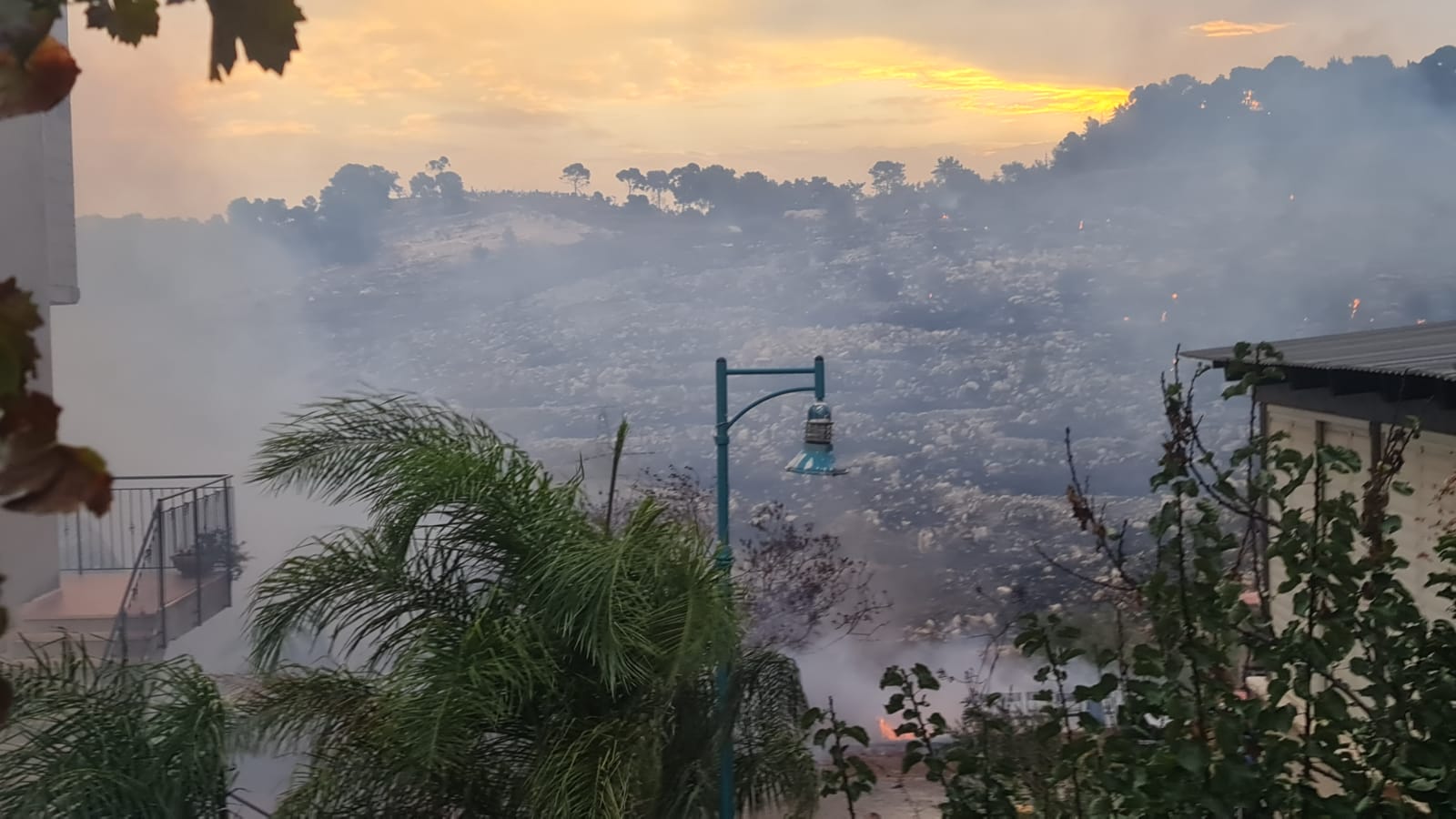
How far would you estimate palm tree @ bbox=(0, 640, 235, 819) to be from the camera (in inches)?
110

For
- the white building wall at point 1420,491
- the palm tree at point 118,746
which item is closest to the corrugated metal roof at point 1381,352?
the white building wall at point 1420,491

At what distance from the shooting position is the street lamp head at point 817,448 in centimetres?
367

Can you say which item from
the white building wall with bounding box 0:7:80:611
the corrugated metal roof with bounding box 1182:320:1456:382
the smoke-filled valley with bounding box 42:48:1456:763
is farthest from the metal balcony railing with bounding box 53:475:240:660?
the corrugated metal roof with bounding box 1182:320:1456:382

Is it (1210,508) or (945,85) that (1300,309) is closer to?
(945,85)

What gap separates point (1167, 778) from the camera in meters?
1.11

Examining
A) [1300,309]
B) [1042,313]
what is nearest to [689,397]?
[1042,313]

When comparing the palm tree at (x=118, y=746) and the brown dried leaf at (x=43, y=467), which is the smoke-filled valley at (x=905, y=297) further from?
the brown dried leaf at (x=43, y=467)

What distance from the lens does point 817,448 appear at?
12.2 ft

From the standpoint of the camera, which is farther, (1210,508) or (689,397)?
(689,397)

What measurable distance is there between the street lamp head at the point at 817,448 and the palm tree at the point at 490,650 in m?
0.68

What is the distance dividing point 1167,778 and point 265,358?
4.36m

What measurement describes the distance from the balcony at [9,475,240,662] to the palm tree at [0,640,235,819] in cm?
126

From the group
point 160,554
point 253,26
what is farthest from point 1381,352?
point 160,554

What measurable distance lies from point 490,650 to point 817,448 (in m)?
1.38
